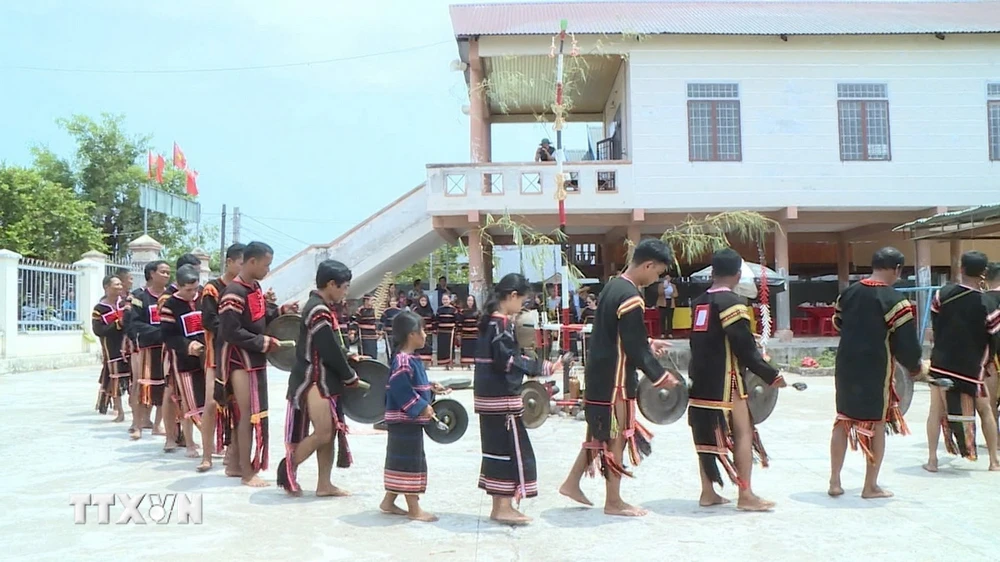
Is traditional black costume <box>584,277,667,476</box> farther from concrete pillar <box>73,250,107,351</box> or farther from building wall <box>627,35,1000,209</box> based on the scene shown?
concrete pillar <box>73,250,107,351</box>

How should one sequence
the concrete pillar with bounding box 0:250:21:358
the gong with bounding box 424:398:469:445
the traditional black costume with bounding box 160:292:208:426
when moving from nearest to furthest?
the gong with bounding box 424:398:469:445 → the traditional black costume with bounding box 160:292:208:426 → the concrete pillar with bounding box 0:250:21:358

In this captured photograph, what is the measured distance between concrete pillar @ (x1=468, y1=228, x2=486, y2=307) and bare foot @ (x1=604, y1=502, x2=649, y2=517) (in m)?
12.8

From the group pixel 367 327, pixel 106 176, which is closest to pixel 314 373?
pixel 367 327

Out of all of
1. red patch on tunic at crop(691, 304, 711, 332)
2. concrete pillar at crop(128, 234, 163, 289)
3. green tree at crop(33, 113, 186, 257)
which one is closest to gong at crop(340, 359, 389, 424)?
red patch on tunic at crop(691, 304, 711, 332)

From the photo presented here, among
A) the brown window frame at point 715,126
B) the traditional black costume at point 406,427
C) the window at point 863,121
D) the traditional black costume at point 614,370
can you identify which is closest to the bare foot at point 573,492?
the traditional black costume at point 614,370

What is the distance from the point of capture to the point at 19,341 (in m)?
16.1

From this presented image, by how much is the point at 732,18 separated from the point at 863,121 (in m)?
3.61

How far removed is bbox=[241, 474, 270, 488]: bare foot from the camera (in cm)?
618

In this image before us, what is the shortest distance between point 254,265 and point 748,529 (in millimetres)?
3702

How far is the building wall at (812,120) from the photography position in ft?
59.7

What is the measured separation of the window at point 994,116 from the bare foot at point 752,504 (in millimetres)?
16190

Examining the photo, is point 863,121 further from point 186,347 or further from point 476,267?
point 186,347

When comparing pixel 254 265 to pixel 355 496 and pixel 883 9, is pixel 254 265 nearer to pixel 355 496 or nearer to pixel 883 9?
pixel 355 496

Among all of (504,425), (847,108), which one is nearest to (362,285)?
(847,108)
